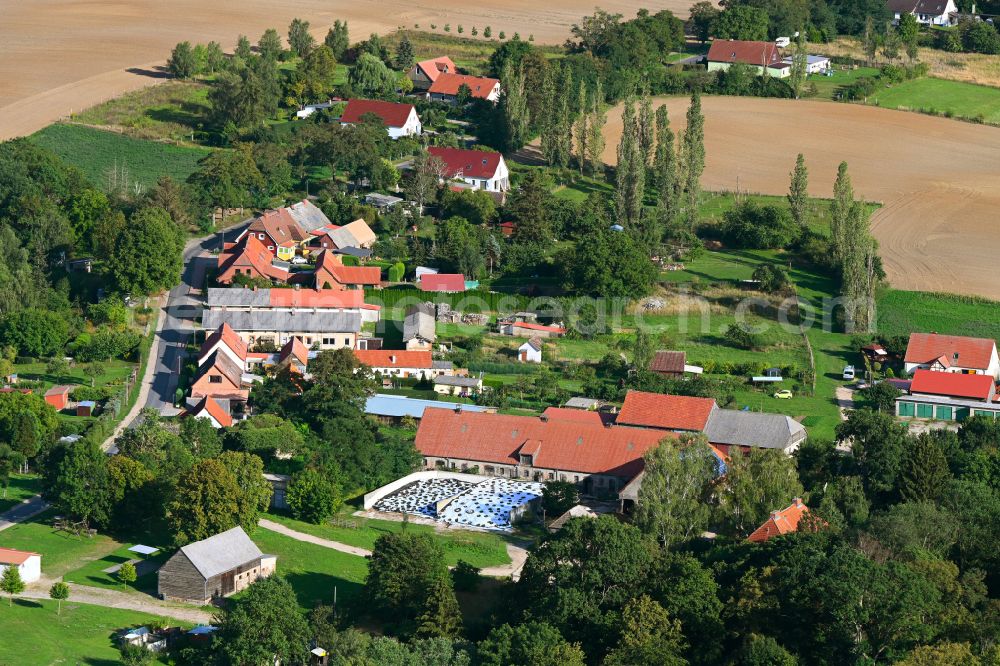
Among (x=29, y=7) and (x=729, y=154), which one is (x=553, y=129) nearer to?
(x=729, y=154)

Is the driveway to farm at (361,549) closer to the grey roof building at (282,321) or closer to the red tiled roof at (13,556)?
the red tiled roof at (13,556)

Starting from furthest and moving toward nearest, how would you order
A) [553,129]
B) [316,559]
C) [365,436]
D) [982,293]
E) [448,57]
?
[448,57] < [553,129] < [982,293] < [365,436] < [316,559]

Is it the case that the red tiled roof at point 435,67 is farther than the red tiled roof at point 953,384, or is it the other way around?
the red tiled roof at point 435,67

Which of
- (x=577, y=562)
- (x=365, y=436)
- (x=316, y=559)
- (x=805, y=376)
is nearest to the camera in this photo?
(x=577, y=562)

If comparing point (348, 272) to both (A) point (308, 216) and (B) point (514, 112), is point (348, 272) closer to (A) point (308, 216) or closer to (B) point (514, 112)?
(A) point (308, 216)

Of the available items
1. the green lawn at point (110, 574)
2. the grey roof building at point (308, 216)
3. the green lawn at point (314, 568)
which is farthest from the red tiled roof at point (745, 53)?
the green lawn at point (110, 574)

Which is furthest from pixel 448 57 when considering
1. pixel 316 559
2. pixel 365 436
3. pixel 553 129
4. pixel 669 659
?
pixel 669 659

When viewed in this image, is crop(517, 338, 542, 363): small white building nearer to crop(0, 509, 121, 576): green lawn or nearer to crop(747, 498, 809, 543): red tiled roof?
crop(747, 498, 809, 543): red tiled roof
